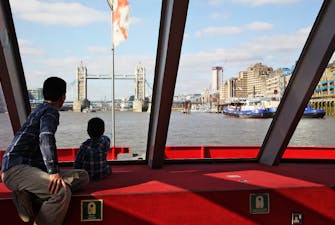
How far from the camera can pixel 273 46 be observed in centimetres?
440

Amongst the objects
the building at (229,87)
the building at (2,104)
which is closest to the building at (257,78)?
the building at (229,87)

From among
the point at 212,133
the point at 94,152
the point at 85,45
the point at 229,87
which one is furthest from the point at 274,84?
the point at 212,133

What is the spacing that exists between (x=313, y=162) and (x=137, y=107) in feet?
7.52

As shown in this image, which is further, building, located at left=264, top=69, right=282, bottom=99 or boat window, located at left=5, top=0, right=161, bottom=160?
building, located at left=264, top=69, right=282, bottom=99

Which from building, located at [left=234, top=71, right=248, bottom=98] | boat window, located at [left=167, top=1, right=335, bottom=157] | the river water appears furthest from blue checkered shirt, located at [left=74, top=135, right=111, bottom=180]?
the river water

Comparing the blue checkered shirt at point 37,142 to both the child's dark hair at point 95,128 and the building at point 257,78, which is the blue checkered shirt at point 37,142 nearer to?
the child's dark hair at point 95,128

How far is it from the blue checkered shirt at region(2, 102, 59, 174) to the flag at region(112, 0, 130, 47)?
205 centimetres

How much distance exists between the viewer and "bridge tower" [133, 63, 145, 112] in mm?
3871

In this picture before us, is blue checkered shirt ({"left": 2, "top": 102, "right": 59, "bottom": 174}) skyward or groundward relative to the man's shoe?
skyward

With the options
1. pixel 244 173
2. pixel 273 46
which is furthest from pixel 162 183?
pixel 273 46

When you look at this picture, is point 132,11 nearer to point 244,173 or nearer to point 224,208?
point 244,173

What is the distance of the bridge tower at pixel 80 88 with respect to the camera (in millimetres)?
4280

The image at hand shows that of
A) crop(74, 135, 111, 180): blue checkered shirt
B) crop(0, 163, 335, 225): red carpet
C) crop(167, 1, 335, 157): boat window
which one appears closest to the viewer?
crop(0, 163, 335, 225): red carpet

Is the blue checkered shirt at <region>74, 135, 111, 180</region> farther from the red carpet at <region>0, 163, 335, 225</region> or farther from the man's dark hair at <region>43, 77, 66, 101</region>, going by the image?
the man's dark hair at <region>43, 77, 66, 101</region>
